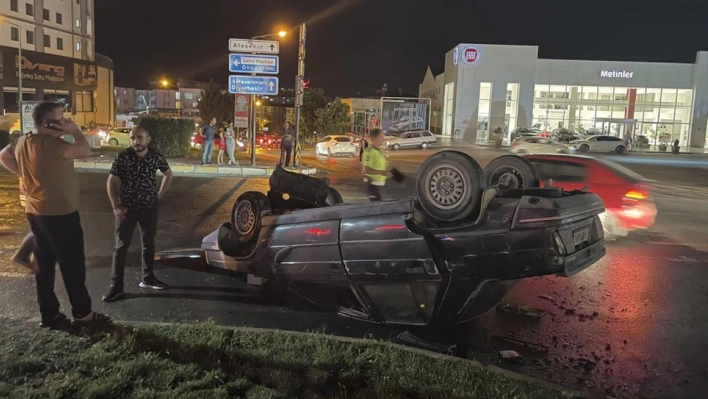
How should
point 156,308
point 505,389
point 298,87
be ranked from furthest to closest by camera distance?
point 298,87 → point 156,308 → point 505,389

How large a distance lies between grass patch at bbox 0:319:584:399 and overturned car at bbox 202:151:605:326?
60cm

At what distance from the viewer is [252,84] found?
2127cm

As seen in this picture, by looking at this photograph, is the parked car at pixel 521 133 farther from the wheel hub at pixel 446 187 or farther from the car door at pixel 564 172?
the wheel hub at pixel 446 187

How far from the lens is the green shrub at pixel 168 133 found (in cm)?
2403

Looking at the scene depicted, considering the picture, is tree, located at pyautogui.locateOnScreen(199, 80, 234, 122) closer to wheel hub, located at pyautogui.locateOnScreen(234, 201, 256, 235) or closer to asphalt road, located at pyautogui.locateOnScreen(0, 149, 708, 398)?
asphalt road, located at pyautogui.locateOnScreen(0, 149, 708, 398)

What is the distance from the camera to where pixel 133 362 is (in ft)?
12.5

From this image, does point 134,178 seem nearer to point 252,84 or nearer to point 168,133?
point 252,84

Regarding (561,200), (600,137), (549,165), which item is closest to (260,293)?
(561,200)

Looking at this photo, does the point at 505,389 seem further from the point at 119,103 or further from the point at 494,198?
the point at 119,103

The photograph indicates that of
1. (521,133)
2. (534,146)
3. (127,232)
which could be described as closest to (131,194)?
(127,232)

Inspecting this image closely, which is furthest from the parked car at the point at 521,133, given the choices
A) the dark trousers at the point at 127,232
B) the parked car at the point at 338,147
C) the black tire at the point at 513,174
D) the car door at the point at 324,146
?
the dark trousers at the point at 127,232

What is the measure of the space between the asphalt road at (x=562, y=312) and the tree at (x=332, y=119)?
37370 millimetres

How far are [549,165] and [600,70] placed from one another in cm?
4943

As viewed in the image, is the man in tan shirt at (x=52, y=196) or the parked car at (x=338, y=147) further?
the parked car at (x=338, y=147)
